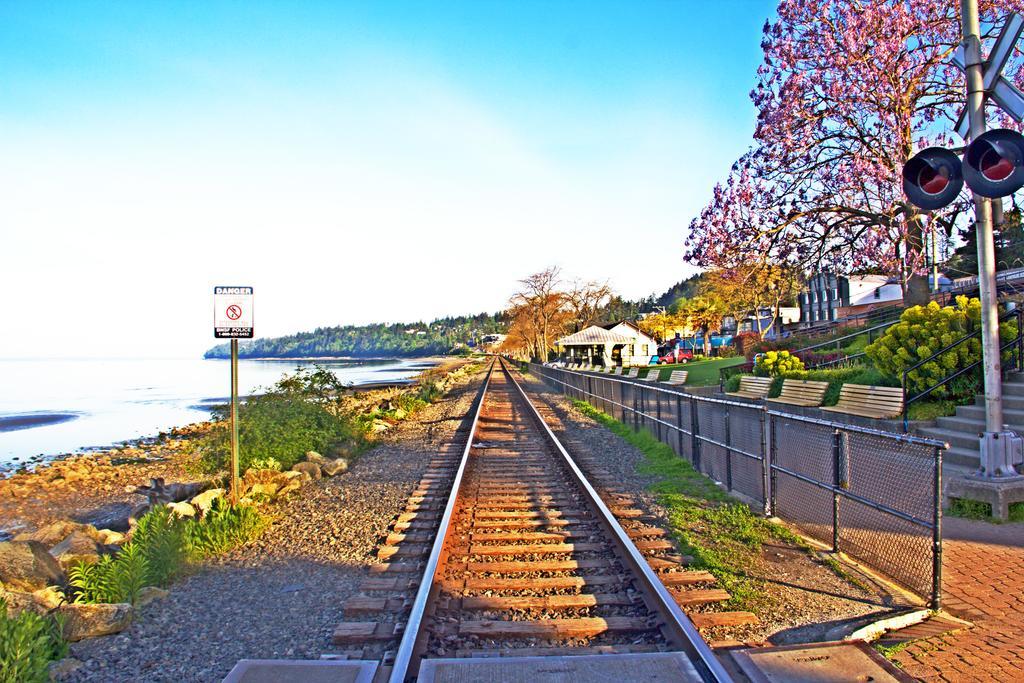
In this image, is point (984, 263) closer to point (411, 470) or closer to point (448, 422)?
point (411, 470)

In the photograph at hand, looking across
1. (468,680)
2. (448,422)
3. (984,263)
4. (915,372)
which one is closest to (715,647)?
(468,680)

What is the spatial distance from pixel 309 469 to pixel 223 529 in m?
4.20

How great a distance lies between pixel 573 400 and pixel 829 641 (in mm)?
22101

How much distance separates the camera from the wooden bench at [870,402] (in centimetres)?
1078

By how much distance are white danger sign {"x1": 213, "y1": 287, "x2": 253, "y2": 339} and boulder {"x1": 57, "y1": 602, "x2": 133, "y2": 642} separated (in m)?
4.01

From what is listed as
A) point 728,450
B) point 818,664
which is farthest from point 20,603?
point 728,450

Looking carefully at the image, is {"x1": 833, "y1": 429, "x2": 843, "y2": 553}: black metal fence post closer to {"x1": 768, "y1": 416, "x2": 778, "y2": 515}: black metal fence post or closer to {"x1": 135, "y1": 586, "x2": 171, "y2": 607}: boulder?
{"x1": 768, "y1": 416, "x2": 778, "y2": 515}: black metal fence post

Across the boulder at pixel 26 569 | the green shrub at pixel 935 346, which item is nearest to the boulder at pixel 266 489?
the boulder at pixel 26 569

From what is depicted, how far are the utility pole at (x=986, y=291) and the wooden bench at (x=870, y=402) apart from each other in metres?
2.97

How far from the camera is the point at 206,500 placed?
845 centimetres

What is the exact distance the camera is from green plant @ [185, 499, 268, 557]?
6770 millimetres

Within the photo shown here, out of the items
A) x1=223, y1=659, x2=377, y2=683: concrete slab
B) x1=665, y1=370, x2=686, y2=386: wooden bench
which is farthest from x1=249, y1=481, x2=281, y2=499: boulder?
x1=665, y1=370, x2=686, y2=386: wooden bench

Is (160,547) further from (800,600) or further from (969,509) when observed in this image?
(969,509)

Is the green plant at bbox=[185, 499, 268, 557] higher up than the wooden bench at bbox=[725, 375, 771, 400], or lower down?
lower down
